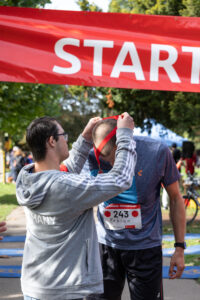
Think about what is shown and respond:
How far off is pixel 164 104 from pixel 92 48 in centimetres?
1538

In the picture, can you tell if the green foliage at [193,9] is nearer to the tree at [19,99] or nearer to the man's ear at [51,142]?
the tree at [19,99]

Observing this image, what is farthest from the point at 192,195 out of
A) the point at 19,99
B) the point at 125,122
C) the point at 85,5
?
the point at 85,5

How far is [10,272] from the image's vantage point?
6.00 m

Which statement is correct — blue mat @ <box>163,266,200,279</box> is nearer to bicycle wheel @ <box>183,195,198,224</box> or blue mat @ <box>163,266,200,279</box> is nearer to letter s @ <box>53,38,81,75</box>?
letter s @ <box>53,38,81,75</box>

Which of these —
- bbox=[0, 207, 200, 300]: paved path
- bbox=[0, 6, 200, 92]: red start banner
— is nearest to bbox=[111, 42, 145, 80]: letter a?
bbox=[0, 6, 200, 92]: red start banner

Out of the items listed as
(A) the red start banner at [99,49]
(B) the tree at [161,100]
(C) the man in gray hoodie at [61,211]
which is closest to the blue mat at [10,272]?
(A) the red start banner at [99,49]

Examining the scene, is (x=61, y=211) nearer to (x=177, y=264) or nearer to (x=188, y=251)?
(x=177, y=264)

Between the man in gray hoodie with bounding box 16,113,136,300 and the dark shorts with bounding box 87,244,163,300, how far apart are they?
638mm

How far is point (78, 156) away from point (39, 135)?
605 millimetres

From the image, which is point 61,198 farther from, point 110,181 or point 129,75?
point 129,75

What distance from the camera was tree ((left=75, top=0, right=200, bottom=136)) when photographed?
16188mm

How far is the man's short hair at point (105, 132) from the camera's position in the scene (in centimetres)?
264

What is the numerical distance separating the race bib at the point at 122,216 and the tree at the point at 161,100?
42.8ft

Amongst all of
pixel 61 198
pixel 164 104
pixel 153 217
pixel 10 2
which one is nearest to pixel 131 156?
pixel 61 198
